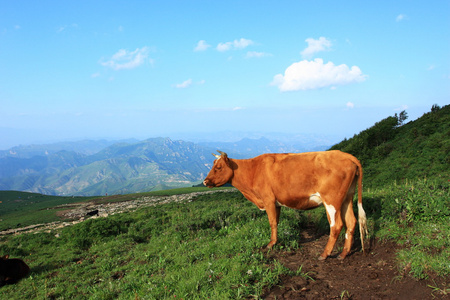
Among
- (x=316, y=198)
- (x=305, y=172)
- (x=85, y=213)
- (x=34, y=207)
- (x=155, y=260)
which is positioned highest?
(x=305, y=172)

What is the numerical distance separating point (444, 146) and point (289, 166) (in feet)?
137

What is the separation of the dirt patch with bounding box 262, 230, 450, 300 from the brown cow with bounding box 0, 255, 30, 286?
32.4ft

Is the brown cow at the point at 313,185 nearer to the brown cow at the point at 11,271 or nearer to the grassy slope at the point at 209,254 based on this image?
the grassy slope at the point at 209,254

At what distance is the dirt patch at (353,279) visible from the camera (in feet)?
16.5

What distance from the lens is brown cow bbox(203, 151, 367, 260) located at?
6.91 metres

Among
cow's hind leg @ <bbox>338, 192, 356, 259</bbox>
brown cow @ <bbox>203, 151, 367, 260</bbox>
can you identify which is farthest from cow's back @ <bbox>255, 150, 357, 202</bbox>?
cow's hind leg @ <bbox>338, 192, 356, 259</bbox>

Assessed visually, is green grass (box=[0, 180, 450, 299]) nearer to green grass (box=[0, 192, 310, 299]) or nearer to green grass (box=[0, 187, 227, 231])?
green grass (box=[0, 192, 310, 299])

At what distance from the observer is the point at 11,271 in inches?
399

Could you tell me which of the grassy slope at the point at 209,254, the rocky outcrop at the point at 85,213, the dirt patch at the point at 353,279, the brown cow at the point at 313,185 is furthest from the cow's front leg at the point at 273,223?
the rocky outcrop at the point at 85,213

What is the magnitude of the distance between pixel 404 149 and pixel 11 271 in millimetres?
54485

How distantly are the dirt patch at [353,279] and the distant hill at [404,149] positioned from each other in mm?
27070

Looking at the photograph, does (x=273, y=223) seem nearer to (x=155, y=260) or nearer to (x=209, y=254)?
(x=209, y=254)

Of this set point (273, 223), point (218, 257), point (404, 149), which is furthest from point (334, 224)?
point (404, 149)

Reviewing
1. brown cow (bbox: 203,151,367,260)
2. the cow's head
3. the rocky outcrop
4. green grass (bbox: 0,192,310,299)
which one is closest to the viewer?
green grass (bbox: 0,192,310,299)
